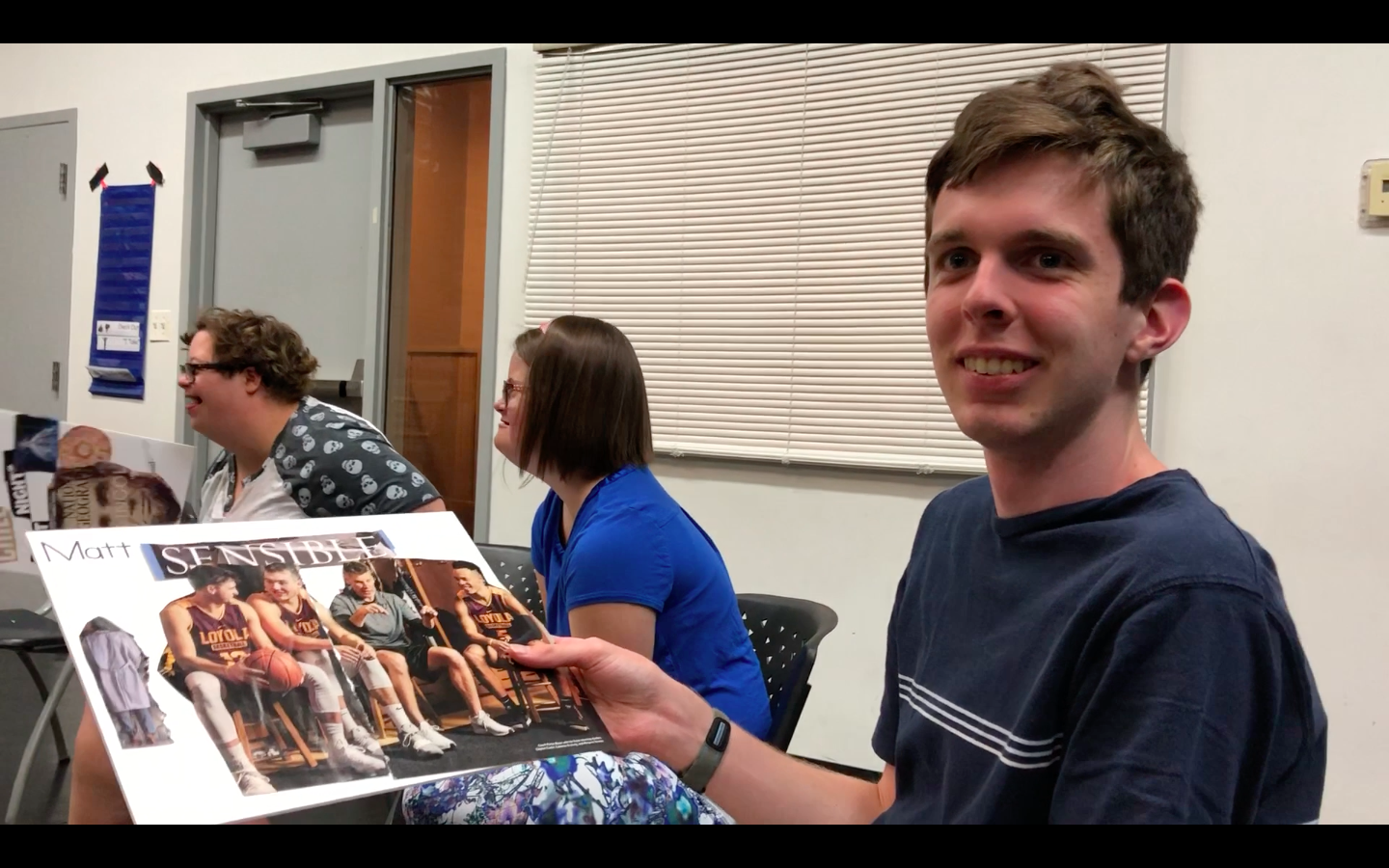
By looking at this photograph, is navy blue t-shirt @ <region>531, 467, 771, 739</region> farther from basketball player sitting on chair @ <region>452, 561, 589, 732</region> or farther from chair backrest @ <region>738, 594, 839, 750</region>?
basketball player sitting on chair @ <region>452, 561, 589, 732</region>

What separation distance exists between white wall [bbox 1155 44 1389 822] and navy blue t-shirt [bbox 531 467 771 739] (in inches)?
63.8

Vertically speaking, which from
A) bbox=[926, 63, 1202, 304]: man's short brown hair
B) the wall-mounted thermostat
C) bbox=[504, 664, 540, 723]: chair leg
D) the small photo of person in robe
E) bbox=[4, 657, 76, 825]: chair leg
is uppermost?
the wall-mounted thermostat

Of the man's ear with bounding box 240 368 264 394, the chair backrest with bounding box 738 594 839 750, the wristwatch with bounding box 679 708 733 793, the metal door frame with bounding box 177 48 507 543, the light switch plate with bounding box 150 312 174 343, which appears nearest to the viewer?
the wristwatch with bounding box 679 708 733 793

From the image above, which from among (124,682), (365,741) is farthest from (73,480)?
(365,741)

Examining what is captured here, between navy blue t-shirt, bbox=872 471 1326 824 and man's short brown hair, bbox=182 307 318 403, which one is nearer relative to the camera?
navy blue t-shirt, bbox=872 471 1326 824

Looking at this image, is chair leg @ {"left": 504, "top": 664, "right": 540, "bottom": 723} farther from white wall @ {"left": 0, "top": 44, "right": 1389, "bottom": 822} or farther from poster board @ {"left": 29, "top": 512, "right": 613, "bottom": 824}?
white wall @ {"left": 0, "top": 44, "right": 1389, "bottom": 822}

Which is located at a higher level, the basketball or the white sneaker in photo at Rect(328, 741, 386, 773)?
the basketball

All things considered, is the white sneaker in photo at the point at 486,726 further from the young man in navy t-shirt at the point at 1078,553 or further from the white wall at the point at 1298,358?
the white wall at the point at 1298,358

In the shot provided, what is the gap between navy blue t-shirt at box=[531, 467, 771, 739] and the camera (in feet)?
5.26

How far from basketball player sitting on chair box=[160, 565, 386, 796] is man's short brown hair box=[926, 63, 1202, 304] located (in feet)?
2.49

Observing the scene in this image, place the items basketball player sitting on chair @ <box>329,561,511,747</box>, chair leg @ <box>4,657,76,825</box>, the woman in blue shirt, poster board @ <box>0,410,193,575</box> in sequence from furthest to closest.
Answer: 1. chair leg @ <box>4,657,76,825</box>
2. poster board @ <box>0,410,193,575</box>
3. the woman in blue shirt
4. basketball player sitting on chair @ <box>329,561,511,747</box>

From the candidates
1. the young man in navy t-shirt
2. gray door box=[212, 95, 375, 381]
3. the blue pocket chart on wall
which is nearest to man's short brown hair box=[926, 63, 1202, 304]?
the young man in navy t-shirt
